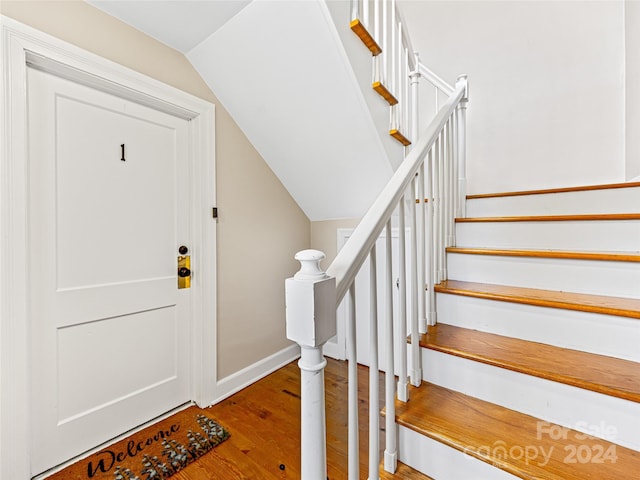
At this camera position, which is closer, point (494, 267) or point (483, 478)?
point (483, 478)

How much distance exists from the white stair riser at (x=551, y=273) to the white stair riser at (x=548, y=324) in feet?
0.75

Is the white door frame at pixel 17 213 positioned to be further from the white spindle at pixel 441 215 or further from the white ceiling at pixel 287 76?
the white spindle at pixel 441 215

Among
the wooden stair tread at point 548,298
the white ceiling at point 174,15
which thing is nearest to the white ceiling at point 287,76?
the white ceiling at point 174,15

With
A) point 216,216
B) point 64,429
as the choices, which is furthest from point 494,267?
point 64,429

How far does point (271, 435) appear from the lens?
61.1 inches

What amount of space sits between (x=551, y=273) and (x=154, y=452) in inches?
79.9

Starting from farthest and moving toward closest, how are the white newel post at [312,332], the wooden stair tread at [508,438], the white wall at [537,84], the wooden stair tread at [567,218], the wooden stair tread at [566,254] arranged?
the white wall at [537,84] → the wooden stair tread at [567,218] → the wooden stair tread at [566,254] → the wooden stair tread at [508,438] → the white newel post at [312,332]

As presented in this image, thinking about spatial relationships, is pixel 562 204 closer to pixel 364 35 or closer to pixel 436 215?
pixel 436 215

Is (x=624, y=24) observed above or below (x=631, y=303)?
above

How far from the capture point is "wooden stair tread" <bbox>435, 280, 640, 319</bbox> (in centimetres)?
94

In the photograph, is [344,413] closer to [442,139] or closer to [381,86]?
[442,139]

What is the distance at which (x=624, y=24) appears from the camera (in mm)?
2002

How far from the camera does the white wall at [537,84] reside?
6.78 ft

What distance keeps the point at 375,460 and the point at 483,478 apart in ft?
0.97
